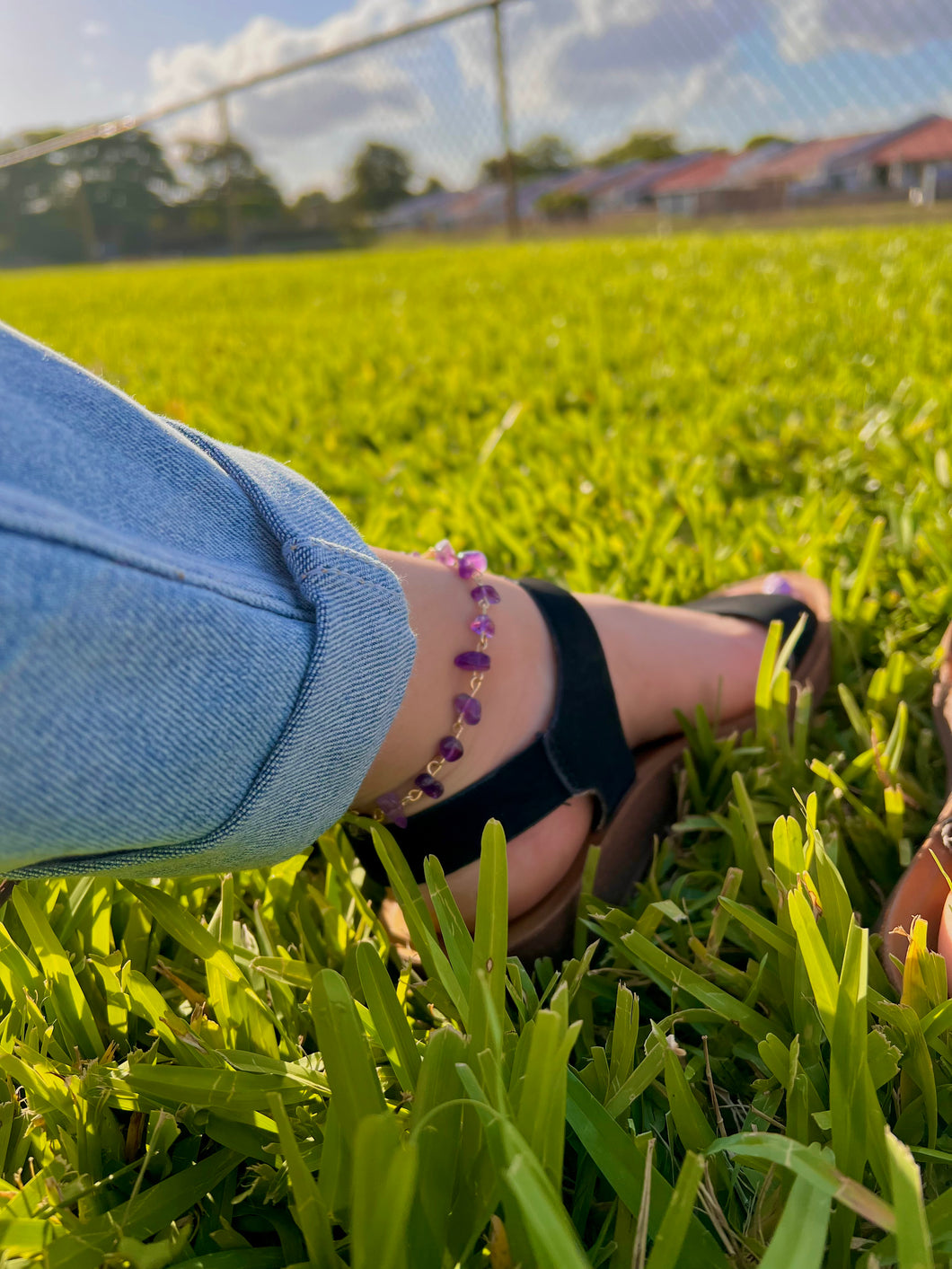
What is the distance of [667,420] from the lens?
152 centimetres

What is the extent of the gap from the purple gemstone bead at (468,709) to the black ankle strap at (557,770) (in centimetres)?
4

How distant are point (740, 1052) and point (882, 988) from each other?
86 millimetres

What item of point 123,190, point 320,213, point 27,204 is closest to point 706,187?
point 320,213

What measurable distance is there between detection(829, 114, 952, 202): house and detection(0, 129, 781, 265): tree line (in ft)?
6.34

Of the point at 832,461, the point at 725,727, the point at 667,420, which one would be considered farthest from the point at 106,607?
the point at 667,420

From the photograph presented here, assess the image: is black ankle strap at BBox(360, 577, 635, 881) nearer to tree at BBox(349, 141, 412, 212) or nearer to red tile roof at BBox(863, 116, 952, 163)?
red tile roof at BBox(863, 116, 952, 163)

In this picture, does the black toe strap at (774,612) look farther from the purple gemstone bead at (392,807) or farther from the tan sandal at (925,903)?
the purple gemstone bead at (392,807)

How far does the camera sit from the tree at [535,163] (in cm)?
910

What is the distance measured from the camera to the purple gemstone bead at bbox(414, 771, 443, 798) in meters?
0.61

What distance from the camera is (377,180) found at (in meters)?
17.0

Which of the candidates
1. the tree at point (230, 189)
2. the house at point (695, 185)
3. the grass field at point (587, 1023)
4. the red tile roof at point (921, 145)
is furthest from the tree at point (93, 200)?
the grass field at point (587, 1023)

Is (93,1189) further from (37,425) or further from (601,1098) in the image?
(37,425)

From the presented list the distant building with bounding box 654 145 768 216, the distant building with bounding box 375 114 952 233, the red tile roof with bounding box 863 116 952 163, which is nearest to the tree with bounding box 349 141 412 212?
the distant building with bounding box 375 114 952 233

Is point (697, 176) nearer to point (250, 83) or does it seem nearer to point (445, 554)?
point (250, 83)
